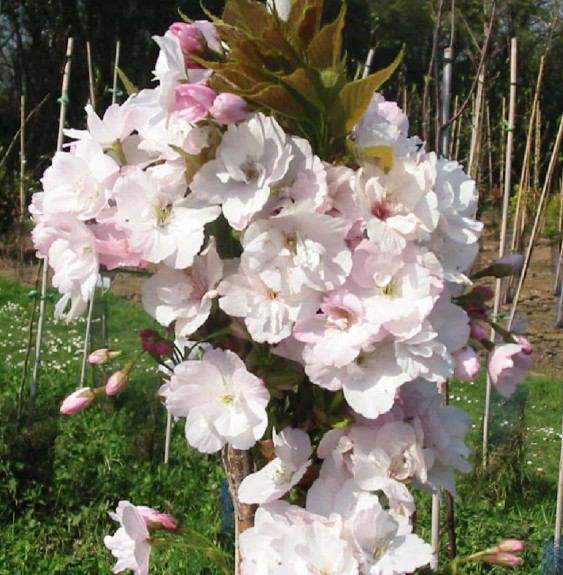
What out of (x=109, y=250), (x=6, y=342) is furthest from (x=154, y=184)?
(x=6, y=342)

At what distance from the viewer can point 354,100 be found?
861mm

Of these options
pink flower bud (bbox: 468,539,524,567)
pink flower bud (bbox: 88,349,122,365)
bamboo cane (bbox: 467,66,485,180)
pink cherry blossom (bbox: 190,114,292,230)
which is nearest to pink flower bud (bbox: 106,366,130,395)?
pink flower bud (bbox: 88,349,122,365)

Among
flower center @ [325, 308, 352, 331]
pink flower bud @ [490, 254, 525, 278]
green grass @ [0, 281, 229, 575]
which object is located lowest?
green grass @ [0, 281, 229, 575]

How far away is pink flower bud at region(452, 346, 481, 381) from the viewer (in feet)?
2.79

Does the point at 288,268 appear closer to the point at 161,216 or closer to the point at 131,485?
the point at 161,216

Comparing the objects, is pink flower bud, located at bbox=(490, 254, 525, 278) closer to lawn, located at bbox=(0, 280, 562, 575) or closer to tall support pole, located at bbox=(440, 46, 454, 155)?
tall support pole, located at bbox=(440, 46, 454, 155)

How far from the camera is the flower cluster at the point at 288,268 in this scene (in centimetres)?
82

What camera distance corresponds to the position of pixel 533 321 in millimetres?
6012

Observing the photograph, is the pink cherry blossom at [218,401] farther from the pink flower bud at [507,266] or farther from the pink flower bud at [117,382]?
the pink flower bud at [507,266]

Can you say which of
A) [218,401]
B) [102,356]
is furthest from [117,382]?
[218,401]

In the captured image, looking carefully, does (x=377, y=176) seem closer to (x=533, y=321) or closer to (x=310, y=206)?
(x=310, y=206)

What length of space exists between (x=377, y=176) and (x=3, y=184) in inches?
326

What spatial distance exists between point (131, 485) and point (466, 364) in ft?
7.94

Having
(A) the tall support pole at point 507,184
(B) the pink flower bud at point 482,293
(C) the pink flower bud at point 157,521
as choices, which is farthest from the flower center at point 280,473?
(A) the tall support pole at point 507,184
